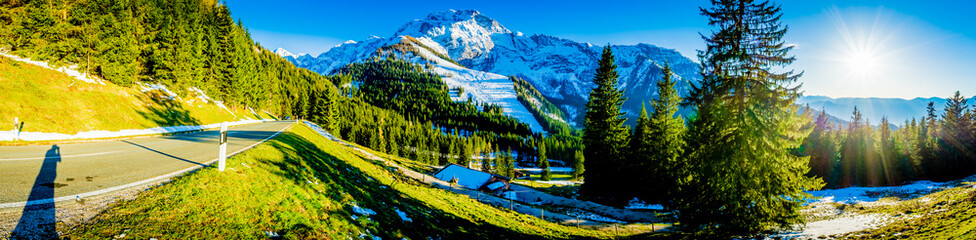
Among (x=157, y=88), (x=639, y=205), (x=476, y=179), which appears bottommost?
(x=476, y=179)

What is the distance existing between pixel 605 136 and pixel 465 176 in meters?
22.6

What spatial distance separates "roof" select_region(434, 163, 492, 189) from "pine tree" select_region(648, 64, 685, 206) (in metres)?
22.7

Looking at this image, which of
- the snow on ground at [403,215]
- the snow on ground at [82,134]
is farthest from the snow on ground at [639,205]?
the snow on ground at [82,134]

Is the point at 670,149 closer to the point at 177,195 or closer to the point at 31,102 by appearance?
the point at 177,195

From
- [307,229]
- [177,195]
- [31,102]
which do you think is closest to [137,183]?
[177,195]

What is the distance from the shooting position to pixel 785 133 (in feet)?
43.4

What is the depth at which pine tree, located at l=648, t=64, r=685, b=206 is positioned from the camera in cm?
2472

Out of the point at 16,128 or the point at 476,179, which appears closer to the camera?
the point at 16,128

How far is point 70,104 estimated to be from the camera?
18828 millimetres

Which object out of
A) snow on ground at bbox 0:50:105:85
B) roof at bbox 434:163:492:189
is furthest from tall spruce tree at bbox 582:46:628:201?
snow on ground at bbox 0:50:105:85

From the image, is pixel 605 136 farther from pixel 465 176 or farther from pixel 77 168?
pixel 77 168

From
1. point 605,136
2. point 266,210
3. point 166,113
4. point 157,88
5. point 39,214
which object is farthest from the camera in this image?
point 157,88

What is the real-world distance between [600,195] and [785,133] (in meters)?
18.8

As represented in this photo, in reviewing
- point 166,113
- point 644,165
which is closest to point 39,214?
point 644,165
